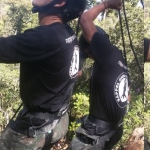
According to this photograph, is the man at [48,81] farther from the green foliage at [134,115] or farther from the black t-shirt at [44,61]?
the green foliage at [134,115]

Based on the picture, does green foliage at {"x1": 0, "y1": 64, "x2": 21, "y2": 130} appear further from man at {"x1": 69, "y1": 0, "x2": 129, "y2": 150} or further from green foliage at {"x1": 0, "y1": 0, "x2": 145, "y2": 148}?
man at {"x1": 69, "y1": 0, "x2": 129, "y2": 150}

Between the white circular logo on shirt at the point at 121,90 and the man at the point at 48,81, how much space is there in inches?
5.1

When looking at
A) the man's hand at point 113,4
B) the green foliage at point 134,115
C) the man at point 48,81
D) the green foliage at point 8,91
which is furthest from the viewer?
the green foliage at point 8,91

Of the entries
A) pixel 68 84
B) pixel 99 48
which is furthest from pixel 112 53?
pixel 68 84

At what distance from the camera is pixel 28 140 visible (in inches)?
31.2

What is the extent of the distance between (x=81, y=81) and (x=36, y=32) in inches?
50.5

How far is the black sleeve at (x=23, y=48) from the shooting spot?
64 cm

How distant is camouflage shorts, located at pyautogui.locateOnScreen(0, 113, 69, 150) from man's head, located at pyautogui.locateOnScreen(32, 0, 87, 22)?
12.2 inches

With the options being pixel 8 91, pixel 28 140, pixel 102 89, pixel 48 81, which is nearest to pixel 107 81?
pixel 102 89

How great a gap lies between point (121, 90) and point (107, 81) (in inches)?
2.4

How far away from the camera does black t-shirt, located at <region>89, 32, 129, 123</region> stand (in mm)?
764

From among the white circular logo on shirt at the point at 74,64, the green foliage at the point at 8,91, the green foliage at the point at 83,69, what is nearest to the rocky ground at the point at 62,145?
the green foliage at the point at 83,69

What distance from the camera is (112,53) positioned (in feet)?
2.57

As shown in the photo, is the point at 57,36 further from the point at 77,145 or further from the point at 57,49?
the point at 77,145
